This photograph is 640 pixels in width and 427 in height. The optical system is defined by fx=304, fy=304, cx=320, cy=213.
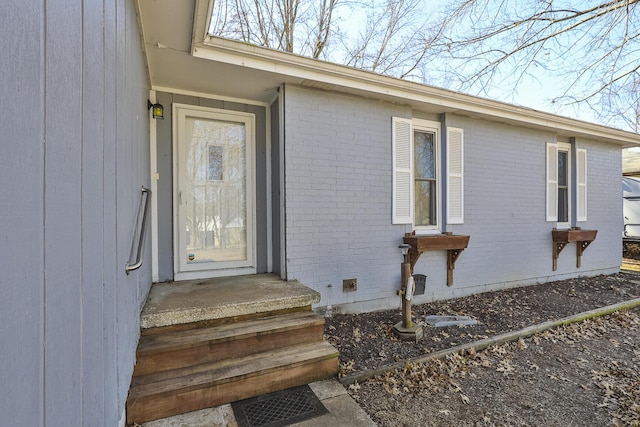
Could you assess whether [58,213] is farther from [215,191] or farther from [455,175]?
[455,175]

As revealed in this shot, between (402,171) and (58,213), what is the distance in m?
3.98

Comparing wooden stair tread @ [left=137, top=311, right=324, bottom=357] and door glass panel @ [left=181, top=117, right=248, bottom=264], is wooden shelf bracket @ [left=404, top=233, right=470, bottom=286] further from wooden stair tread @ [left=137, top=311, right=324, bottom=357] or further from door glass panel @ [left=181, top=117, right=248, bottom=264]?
door glass panel @ [left=181, top=117, right=248, bottom=264]

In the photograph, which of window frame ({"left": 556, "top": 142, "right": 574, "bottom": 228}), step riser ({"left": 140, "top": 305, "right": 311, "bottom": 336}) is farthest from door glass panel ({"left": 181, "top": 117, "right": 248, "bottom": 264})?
window frame ({"left": 556, "top": 142, "right": 574, "bottom": 228})

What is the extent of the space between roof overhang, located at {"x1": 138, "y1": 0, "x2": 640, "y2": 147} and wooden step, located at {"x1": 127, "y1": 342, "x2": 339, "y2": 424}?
2684 millimetres

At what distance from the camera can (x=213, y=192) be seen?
147 inches

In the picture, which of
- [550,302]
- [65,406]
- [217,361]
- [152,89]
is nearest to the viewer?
[65,406]

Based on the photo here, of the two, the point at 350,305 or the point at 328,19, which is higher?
the point at 328,19

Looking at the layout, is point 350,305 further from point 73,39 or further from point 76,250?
point 73,39

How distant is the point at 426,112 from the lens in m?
4.59

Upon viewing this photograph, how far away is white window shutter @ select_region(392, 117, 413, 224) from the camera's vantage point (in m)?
4.21

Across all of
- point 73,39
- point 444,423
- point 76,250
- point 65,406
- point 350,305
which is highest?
point 73,39

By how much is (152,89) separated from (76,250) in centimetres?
317

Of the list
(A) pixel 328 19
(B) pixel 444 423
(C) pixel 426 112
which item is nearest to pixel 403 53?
(A) pixel 328 19

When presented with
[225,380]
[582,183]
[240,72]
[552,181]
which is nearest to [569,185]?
[582,183]
